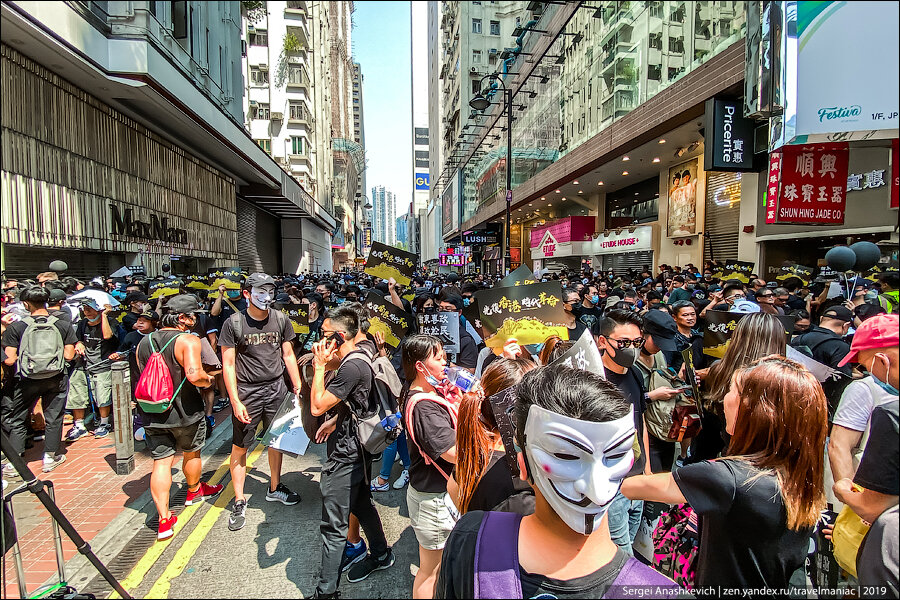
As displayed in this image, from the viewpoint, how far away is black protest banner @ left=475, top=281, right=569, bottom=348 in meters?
4.08

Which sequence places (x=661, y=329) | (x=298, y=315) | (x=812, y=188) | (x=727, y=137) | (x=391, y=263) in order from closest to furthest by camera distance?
(x=661, y=329) → (x=298, y=315) → (x=391, y=263) → (x=812, y=188) → (x=727, y=137)

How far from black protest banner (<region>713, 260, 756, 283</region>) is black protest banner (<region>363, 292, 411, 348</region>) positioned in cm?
714

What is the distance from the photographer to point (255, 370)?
14.7 feet

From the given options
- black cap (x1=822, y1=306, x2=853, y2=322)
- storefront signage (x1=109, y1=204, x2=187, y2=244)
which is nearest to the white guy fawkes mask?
black cap (x1=822, y1=306, x2=853, y2=322)

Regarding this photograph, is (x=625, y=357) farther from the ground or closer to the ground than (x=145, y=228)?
closer to the ground

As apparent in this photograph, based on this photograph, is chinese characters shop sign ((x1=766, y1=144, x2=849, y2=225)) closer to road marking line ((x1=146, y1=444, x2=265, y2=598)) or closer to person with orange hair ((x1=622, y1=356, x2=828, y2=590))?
person with orange hair ((x1=622, y1=356, x2=828, y2=590))

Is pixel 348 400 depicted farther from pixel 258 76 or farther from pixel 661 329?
pixel 258 76

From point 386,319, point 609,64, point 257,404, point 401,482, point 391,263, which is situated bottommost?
point 401,482

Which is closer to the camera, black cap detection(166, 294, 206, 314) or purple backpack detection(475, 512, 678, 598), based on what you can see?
purple backpack detection(475, 512, 678, 598)

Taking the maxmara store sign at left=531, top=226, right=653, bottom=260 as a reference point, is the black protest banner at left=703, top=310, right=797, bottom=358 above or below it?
below

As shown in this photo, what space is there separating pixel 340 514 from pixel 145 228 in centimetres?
1305

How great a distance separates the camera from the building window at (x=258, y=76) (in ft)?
114

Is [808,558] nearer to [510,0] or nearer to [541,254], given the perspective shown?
[541,254]

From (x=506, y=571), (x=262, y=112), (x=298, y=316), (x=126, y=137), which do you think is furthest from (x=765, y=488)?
(x=262, y=112)
